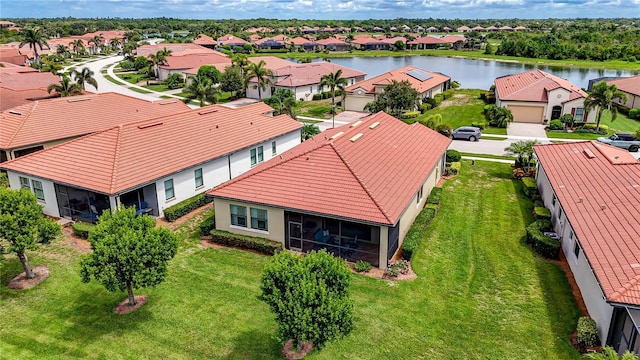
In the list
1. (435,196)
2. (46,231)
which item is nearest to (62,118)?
(46,231)

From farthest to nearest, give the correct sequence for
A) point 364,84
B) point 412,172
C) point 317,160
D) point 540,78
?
1. point 364,84
2. point 540,78
3. point 412,172
4. point 317,160

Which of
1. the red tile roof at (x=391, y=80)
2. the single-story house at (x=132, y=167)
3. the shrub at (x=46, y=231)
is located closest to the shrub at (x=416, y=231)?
the single-story house at (x=132, y=167)

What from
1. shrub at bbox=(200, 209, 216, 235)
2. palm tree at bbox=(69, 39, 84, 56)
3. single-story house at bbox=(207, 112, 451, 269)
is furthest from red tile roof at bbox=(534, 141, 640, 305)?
palm tree at bbox=(69, 39, 84, 56)

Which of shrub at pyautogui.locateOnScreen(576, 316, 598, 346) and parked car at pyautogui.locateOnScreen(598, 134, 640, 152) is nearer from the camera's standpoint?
shrub at pyautogui.locateOnScreen(576, 316, 598, 346)

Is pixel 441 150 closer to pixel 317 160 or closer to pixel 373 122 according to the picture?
pixel 373 122

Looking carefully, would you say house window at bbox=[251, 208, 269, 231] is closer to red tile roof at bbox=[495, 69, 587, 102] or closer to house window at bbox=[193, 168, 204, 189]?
house window at bbox=[193, 168, 204, 189]

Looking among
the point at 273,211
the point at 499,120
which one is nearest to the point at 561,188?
the point at 273,211

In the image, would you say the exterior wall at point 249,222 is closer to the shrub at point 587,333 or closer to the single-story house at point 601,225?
the shrub at point 587,333
